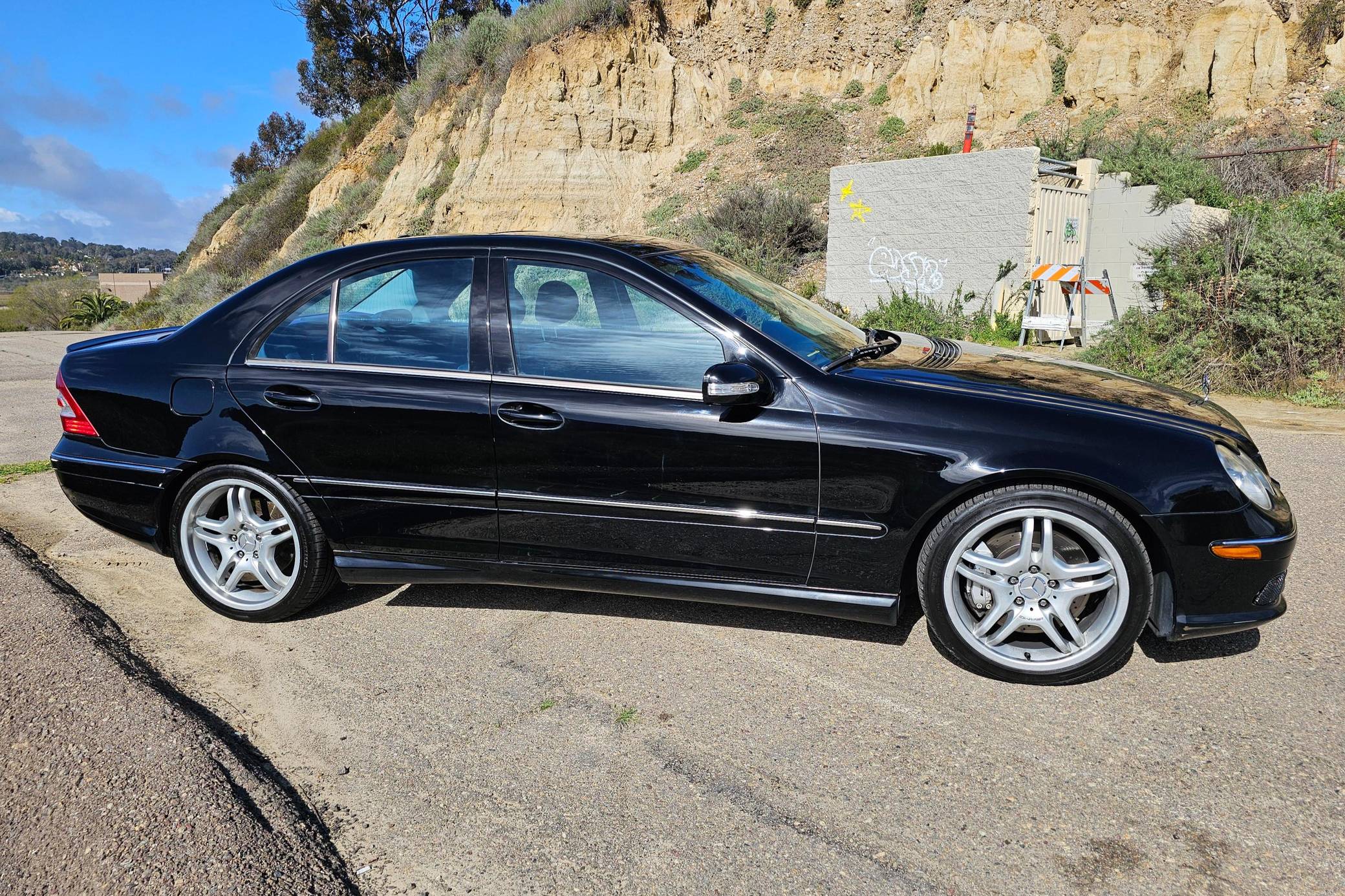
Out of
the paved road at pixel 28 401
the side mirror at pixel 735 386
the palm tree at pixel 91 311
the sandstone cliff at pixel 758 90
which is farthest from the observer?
the palm tree at pixel 91 311

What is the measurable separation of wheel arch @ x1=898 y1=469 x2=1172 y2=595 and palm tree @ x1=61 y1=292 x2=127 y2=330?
37.6 meters

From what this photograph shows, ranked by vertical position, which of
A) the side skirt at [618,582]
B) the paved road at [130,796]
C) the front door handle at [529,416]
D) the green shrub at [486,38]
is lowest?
the paved road at [130,796]

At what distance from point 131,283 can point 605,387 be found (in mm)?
76097

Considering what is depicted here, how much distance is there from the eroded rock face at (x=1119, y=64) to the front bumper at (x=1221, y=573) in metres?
24.0

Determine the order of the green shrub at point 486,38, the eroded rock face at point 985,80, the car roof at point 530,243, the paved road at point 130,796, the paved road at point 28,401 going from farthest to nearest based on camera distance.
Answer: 1. the green shrub at point 486,38
2. the eroded rock face at point 985,80
3. the paved road at point 28,401
4. the car roof at point 530,243
5. the paved road at point 130,796

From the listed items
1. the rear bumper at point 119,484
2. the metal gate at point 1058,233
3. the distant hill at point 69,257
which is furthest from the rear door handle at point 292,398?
the distant hill at point 69,257

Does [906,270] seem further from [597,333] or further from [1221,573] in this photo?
[1221,573]

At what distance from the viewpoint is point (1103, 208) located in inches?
554

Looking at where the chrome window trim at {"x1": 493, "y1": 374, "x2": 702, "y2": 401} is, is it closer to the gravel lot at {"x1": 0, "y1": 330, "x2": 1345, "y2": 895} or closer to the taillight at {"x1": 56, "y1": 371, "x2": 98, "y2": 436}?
the gravel lot at {"x1": 0, "y1": 330, "x2": 1345, "y2": 895}

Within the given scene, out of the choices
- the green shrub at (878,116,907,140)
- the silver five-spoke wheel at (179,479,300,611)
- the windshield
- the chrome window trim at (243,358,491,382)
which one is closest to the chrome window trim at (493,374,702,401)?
the chrome window trim at (243,358,491,382)

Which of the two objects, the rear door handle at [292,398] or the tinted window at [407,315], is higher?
the tinted window at [407,315]

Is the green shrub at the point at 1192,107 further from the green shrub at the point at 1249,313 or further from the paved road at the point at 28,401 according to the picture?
the paved road at the point at 28,401

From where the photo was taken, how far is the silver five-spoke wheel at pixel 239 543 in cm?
392

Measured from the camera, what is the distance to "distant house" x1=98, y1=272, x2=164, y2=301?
60938 millimetres
